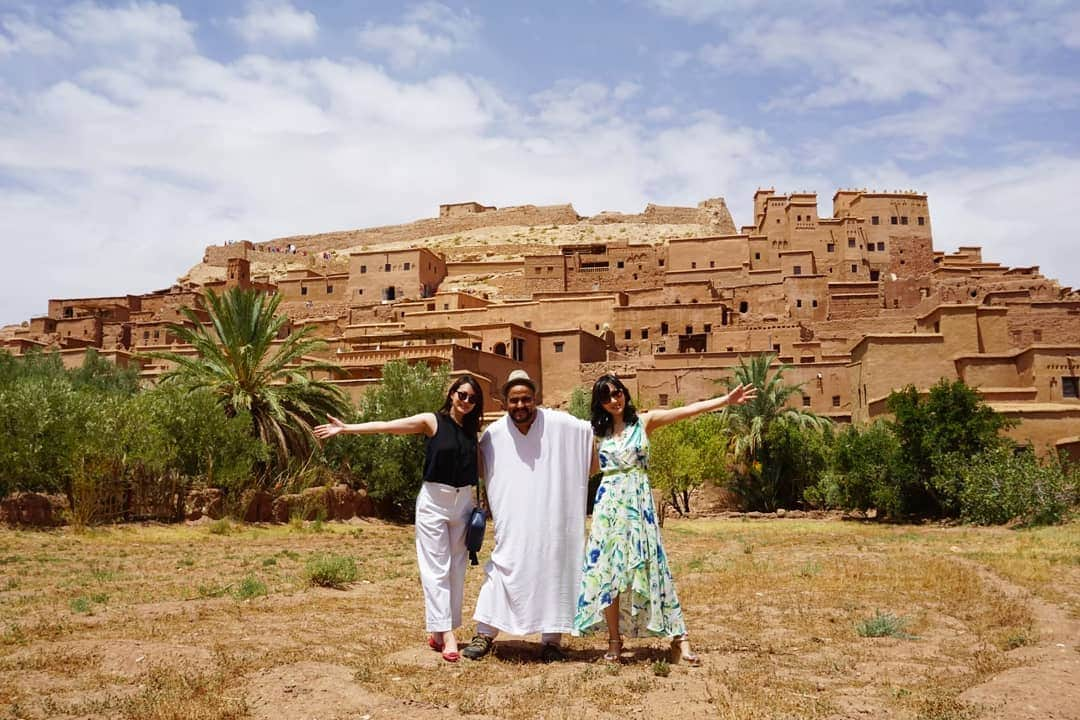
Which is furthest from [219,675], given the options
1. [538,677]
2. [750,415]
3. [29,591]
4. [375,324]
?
[375,324]

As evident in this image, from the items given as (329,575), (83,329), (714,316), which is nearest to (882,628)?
(329,575)

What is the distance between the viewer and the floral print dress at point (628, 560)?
5.92 meters

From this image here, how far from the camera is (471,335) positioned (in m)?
37.8

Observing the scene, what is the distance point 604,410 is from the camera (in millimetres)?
6203

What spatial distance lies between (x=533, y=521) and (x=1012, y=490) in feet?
56.8

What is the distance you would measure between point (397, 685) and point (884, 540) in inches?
529

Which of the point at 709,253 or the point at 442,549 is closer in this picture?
the point at 442,549

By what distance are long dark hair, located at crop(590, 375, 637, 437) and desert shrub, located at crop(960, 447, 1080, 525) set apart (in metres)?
16.1

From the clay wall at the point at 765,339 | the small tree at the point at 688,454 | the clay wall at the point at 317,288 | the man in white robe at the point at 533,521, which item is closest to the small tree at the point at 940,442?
the small tree at the point at 688,454

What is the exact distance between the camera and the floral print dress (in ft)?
19.4

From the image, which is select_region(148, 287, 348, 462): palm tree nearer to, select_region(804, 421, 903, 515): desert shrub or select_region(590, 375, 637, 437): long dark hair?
select_region(804, 421, 903, 515): desert shrub

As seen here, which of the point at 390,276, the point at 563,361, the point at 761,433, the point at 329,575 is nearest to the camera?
the point at 329,575

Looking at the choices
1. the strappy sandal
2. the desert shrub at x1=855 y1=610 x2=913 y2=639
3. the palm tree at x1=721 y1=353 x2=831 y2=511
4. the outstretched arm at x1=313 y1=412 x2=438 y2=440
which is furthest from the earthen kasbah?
the strappy sandal

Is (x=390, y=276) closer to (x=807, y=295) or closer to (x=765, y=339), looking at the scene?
(x=807, y=295)
